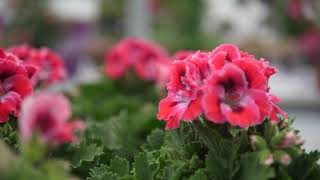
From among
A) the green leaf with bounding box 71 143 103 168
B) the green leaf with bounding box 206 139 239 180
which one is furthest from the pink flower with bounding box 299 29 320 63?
the green leaf with bounding box 206 139 239 180

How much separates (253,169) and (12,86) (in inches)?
17.8

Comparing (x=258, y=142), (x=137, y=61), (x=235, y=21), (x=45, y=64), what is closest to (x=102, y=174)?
(x=258, y=142)

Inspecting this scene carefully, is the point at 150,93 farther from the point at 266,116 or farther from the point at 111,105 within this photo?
the point at 266,116

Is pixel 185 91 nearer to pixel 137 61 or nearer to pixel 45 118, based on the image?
pixel 45 118

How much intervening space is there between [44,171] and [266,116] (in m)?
0.35

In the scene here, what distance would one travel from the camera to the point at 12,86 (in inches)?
50.6

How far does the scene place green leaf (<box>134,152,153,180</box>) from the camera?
3.93 feet

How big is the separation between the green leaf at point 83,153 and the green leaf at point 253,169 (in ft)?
1.22

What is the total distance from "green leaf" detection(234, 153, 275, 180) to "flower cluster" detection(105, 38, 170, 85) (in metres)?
1.81

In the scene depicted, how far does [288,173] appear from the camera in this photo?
3.66 feet

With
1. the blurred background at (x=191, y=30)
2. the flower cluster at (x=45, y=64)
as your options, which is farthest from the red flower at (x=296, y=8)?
the flower cluster at (x=45, y=64)

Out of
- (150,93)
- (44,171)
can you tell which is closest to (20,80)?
(44,171)

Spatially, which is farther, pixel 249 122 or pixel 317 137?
pixel 317 137

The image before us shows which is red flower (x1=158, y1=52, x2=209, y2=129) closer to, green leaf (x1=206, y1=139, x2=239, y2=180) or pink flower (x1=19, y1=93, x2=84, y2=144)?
green leaf (x1=206, y1=139, x2=239, y2=180)
